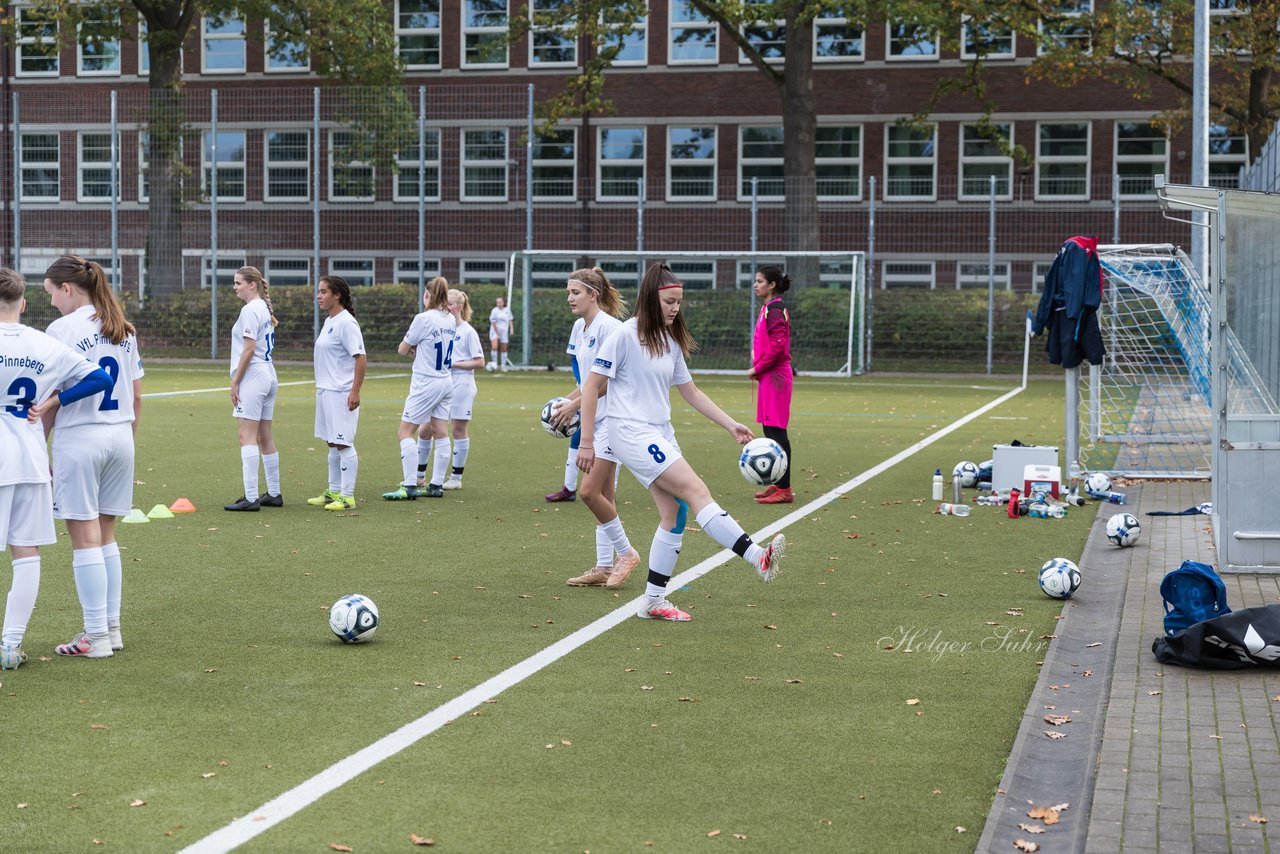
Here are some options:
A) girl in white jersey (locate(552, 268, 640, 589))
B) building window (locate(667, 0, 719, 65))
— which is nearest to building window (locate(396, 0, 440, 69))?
building window (locate(667, 0, 719, 65))

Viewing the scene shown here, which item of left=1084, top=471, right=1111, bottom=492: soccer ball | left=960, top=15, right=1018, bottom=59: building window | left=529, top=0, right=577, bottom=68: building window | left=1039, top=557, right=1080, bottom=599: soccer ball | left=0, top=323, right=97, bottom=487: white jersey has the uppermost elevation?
left=529, top=0, right=577, bottom=68: building window

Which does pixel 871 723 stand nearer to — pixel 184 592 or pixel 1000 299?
pixel 184 592

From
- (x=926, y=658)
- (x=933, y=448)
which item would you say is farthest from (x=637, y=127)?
(x=926, y=658)

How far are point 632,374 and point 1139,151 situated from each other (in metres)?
35.8

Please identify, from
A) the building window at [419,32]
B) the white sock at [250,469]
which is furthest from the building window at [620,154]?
the white sock at [250,469]

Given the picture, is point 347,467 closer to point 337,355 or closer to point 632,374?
point 337,355

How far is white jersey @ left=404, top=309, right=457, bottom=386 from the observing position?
13.8 metres

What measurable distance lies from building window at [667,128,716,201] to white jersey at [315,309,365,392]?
3036 centimetres

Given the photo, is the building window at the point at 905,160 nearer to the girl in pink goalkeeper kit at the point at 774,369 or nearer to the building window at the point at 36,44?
the building window at the point at 36,44

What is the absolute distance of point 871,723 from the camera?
6.26m

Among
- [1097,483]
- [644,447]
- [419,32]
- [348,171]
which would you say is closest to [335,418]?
[644,447]

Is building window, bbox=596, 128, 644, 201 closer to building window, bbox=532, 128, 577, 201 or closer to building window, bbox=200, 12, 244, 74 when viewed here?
building window, bbox=532, 128, 577, 201

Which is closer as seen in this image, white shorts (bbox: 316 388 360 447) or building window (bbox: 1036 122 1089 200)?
white shorts (bbox: 316 388 360 447)

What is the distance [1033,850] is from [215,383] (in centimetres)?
2648
